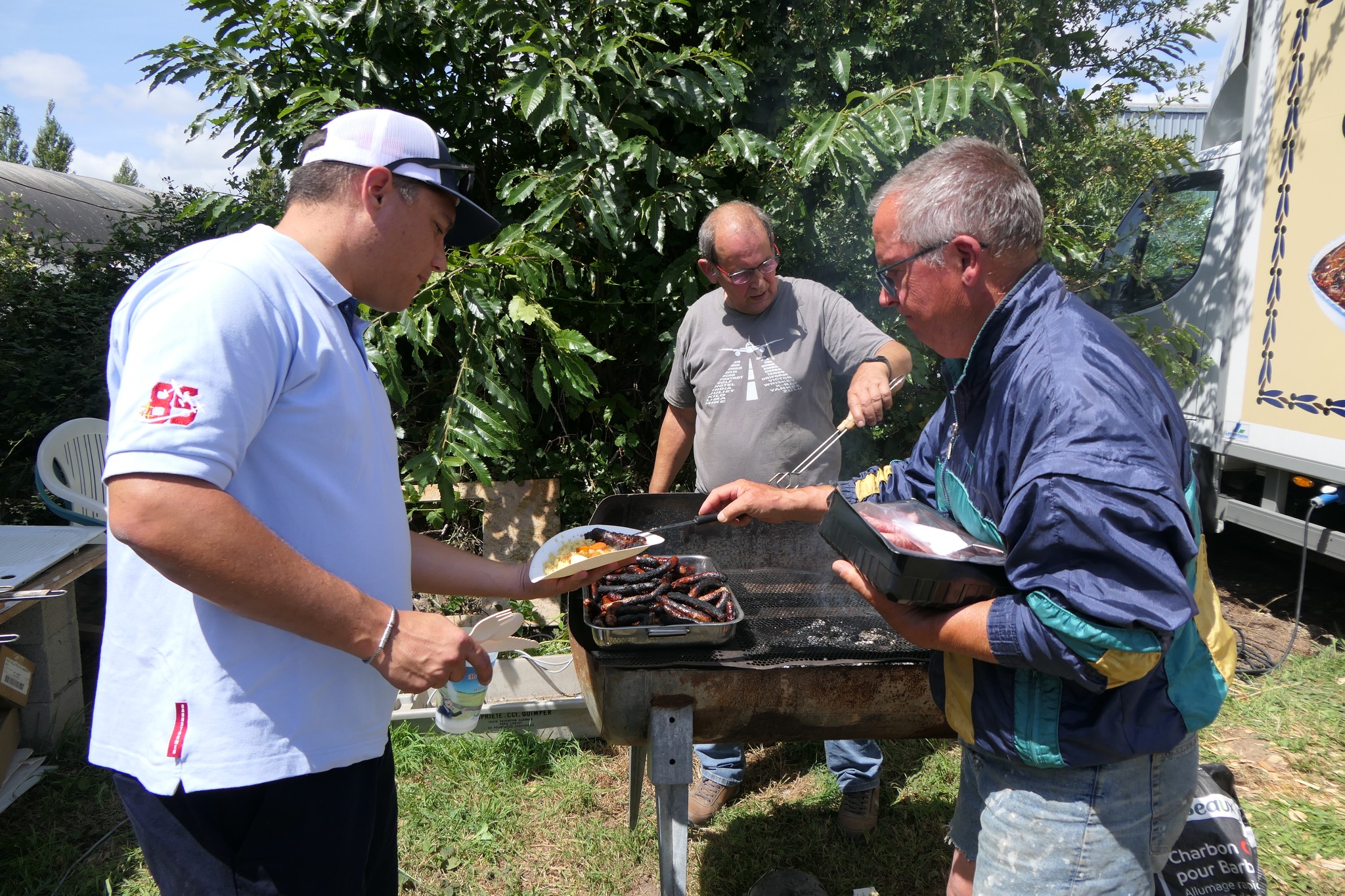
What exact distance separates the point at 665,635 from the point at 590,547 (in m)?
0.37

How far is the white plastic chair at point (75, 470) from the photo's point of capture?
475 cm

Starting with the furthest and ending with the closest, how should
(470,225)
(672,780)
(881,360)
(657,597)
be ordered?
(881,360) < (657,597) < (672,780) < (470,225)

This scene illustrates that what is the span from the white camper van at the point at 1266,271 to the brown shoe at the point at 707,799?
141 inches

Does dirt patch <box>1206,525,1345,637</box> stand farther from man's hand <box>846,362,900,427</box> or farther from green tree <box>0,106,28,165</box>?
green tree <box>0,106,28,165</box>

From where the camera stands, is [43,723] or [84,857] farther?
[43,723]

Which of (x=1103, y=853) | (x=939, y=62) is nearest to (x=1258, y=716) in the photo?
(x=1103, y=853)

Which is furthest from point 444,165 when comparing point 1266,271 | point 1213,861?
point 1266,271

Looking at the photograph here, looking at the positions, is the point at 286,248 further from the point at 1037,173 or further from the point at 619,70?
the point at 1037,173

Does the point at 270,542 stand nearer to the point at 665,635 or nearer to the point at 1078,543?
the point at 665,635

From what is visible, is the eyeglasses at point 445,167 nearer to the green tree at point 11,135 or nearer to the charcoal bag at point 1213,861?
the charcoal bag at point 1213,861

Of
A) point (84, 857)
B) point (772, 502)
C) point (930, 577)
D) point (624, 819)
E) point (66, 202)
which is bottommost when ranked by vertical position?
point (84, 857)

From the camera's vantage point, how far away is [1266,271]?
4.89 meters

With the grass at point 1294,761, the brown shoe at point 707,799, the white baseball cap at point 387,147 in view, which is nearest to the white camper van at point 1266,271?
the grass at point 1294,761

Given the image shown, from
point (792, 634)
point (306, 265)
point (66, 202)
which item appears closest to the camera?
point (306, 265)
